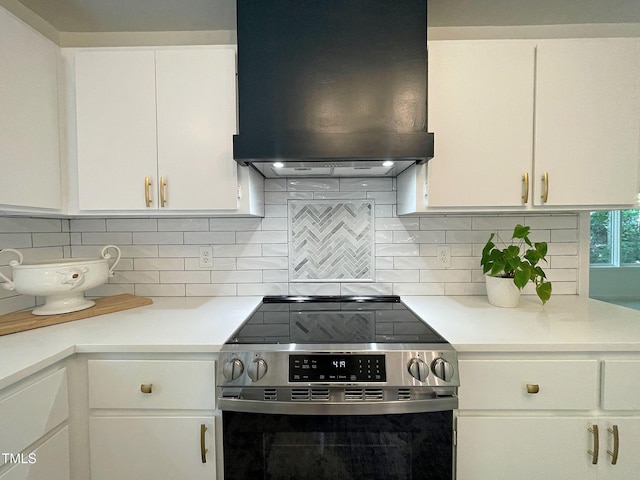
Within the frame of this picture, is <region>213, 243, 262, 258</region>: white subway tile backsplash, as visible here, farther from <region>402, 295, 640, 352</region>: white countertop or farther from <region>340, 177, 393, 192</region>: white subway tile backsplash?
<region>402, 295, 640, 352</region>: white countertop

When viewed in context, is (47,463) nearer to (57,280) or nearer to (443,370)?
(57,280)

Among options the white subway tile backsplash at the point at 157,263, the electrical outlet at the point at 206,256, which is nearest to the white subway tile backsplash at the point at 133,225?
the white subway tile backsplash at the point at 157,263

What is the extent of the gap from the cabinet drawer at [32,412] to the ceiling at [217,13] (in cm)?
162

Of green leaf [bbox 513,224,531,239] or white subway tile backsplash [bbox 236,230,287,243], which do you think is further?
white subway tile backsplash [bbox 236,230,287,243]

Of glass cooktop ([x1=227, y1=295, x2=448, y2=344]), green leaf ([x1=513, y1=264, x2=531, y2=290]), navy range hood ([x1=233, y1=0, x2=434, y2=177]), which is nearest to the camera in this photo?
glass cooktop ([x1=227, y1=295, x2=448, y2=344])

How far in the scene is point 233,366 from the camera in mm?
1055

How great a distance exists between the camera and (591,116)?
1.39m

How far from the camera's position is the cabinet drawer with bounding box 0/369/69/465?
2.89 feet

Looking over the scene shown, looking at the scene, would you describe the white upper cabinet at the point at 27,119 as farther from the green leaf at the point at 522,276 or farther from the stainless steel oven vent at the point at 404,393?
the green leaf at the point at 522,276

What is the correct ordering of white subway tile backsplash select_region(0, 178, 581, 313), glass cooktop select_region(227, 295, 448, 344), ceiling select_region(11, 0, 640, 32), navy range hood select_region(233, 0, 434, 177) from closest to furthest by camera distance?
glass cooktop select_region(227, 295, 448, 344) < navy range hood select_region(233, 0, 434, 177) < ceiling select_region(11, 0, 640, 32) < white subway tile backsplash select_region(0, 178, 581, 313)

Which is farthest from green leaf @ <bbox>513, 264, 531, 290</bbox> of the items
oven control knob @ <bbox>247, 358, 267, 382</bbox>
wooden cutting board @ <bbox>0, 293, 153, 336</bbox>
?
wooden cutting board @ <bbox>0, 293, 153, 336</bbox>

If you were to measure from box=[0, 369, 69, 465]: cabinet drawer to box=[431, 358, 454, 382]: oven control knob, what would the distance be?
123 cm

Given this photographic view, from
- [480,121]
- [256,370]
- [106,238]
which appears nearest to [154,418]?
[256,370]
